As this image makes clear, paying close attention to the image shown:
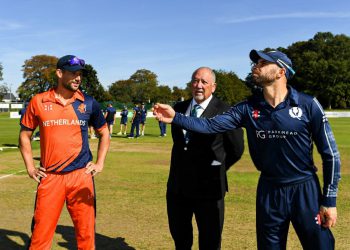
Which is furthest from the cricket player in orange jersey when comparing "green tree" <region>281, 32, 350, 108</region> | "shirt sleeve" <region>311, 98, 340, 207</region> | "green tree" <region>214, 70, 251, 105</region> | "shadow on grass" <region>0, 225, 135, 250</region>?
"green tree" <region>281, 32, 350, 108</region>

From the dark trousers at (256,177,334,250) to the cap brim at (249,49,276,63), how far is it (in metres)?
1.04

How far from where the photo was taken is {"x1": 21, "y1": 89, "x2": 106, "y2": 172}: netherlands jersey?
4070mm

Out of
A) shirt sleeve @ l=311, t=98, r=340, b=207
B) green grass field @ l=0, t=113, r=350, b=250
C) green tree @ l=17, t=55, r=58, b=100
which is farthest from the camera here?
green tree @ l=17, t=55, r=58, b=100

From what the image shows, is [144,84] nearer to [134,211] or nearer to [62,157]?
[134,211]

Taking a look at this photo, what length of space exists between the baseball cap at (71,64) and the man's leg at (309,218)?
8.05 feet

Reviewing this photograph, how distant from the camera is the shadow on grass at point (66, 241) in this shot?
5500 millimetres

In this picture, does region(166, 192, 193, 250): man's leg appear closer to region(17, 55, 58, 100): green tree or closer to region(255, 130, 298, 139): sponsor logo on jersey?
region(255, 130, 298, 139): sponsor logo on jersey

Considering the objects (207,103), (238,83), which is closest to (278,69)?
(207,103)

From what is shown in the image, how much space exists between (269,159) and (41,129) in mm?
2313

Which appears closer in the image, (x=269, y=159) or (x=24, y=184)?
(x=269, y=159)

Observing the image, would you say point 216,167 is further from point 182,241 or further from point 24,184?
point 24,184

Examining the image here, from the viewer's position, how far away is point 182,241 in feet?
14.8

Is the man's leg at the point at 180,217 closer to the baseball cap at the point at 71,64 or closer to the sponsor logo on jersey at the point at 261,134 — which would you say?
the sponsor logo on jersey at the point at 261,134

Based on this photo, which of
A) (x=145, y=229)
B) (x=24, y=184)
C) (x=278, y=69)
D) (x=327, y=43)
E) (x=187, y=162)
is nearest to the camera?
(x=278, y=69)
